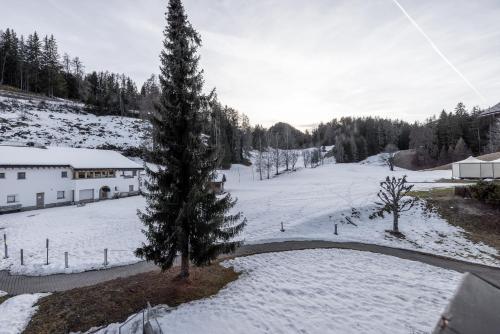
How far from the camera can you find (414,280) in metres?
14.9

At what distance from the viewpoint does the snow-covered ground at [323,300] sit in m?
10.6

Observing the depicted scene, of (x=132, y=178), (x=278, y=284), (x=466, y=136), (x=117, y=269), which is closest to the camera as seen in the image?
(x=278, y=284)

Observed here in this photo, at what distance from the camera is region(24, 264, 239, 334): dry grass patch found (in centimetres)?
1132

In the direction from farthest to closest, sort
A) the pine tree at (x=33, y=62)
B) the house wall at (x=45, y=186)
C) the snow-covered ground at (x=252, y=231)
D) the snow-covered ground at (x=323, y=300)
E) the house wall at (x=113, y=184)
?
the pine tree at (x=33, y=62)
the house wall at (x=113, y=184)
the house wall at (x=45, y=186)
the snow-covered ground at (x=252, y=231)
the snow-covered ground at (x=323, y=300)

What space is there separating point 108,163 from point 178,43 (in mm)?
43345

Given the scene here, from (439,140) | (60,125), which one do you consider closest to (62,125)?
(60,125)

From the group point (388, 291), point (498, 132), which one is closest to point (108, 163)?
point (388, 291)

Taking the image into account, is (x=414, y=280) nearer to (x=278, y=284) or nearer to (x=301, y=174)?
(x=278, y=284)

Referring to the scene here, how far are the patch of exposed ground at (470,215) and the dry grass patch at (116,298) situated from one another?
2155 cm

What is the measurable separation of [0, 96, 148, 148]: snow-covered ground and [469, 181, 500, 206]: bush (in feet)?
234

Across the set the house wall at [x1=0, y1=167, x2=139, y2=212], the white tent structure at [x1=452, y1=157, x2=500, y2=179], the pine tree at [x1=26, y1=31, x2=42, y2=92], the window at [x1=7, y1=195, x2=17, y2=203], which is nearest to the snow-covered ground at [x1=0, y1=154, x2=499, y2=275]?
the window at [x1=7, y1=195, x2=17, y2=203]

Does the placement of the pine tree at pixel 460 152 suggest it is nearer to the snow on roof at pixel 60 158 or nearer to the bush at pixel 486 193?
the bush at pixel 486 193

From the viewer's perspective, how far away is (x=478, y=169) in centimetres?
4347

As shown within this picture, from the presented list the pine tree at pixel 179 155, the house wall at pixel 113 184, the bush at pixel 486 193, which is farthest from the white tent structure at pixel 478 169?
the house wall at pixel 113 184
